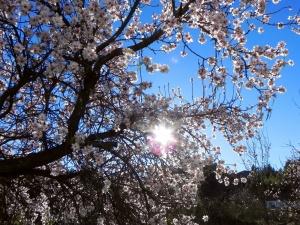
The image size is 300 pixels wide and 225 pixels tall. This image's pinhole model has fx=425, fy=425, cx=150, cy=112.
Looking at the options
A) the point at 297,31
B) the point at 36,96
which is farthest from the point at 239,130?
the point at 36,96

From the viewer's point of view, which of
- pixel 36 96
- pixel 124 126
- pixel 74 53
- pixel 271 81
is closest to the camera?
pixel 74 53

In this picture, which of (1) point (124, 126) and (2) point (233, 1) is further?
(2) point (233, 1)

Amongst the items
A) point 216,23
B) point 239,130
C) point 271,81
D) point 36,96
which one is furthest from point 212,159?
point 36,96

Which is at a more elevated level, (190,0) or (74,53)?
(190,0)

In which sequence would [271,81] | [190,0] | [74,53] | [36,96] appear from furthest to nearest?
[271,81]
[36,96]
[190,0]
[74,53]

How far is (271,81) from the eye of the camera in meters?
8.53

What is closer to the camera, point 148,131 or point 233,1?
point 148,131

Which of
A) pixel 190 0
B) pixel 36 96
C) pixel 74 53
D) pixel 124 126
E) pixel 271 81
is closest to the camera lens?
pixel 74 53

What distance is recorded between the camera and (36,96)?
7.98m

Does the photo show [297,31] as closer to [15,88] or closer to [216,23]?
[216,23]

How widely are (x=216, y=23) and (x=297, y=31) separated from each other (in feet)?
6.11

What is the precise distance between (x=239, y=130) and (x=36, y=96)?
4190mm

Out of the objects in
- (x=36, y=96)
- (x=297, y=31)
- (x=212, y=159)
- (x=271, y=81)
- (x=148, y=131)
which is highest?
(x=297, y=31)

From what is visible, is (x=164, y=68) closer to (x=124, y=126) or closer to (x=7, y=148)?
(x=124, y=126)
